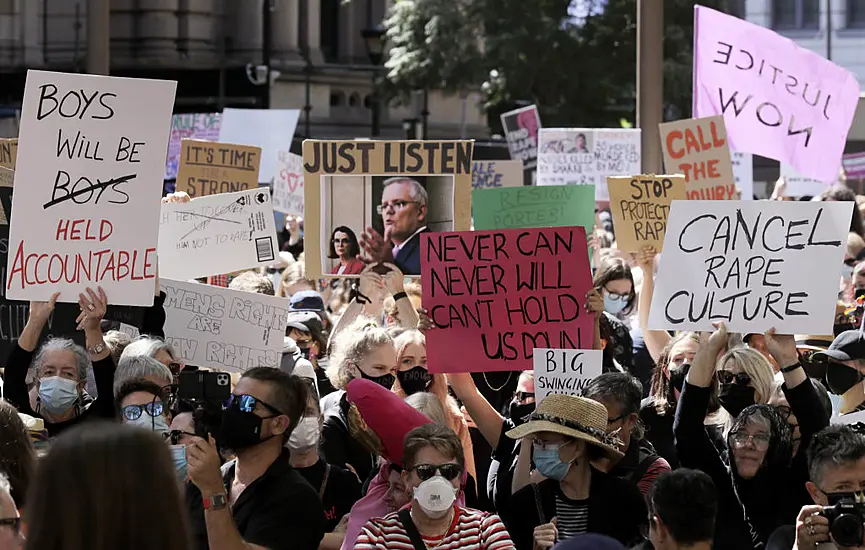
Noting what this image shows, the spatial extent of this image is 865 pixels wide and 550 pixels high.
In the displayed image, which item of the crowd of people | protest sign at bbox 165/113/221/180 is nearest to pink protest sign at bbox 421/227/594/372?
the crowd of people

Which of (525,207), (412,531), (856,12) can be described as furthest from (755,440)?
(856,12)

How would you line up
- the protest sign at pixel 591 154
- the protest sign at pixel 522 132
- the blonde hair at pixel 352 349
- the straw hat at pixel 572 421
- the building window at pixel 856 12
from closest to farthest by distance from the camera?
1. the straw hat at pixel 572 421
2. the blonde hair at pixel 352 349
3. the protest sign at pixel 591 154
4. the protest sign at pixel 522 132
5. the building window at pixel 856 12

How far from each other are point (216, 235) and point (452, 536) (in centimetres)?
485

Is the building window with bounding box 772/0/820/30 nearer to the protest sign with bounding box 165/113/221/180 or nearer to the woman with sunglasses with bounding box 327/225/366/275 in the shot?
the protest sign with bounding box 165/113/221/180

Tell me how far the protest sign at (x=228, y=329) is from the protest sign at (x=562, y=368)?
1296mm

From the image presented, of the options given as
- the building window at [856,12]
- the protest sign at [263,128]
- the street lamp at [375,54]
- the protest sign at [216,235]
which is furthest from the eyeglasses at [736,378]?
the building window at [856,12]

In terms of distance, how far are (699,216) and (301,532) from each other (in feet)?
8.58

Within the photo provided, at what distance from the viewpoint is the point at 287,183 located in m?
16.5

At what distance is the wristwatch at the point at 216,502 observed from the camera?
467cm

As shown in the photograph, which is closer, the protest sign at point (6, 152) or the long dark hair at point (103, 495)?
the long dark hair at point (103, 495)

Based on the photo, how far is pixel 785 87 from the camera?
12.2 metres

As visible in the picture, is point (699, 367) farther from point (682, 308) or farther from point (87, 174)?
point (87, 174)

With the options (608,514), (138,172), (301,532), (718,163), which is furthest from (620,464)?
(718,163)

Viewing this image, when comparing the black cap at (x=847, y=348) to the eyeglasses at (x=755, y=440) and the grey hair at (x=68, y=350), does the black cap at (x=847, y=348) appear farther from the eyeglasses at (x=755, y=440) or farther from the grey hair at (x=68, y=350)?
the grey hair at (x=68, y=350)
